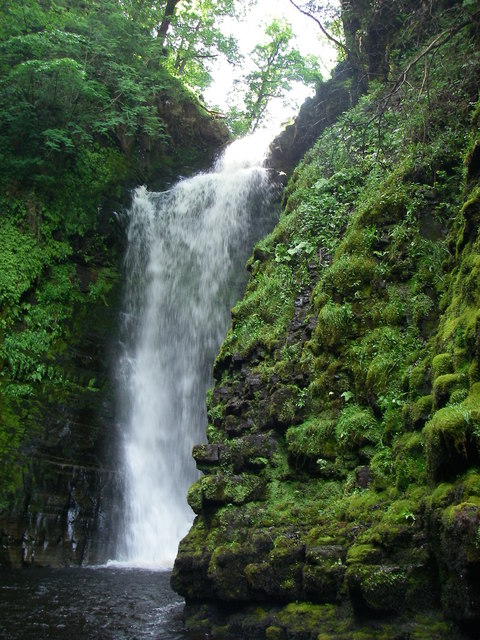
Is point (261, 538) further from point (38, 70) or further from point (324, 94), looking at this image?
point (324, 94)

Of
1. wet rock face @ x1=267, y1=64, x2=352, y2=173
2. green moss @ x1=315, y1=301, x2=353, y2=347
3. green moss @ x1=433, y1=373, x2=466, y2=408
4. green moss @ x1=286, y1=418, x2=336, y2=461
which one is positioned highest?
wet rock face @ x1=267, y1=64, x2=352, y2=173

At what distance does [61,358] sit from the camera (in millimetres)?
11562

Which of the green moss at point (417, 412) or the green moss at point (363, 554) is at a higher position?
the green moss at point (417, 412)

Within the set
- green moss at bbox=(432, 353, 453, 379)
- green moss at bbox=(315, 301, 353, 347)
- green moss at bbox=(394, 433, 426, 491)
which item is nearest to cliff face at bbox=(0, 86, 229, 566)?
green moss at bbox=(315, 301, 353, 347)

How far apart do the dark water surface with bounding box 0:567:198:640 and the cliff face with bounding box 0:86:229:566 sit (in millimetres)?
1229

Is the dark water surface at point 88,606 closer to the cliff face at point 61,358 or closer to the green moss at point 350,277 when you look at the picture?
the cliff face at point 61,358

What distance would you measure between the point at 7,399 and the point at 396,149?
8.77 meters

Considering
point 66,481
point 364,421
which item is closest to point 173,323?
point 66,481

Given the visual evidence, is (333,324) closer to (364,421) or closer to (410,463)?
(364,421)

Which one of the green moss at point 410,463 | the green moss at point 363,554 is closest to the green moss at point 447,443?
the green moss at point 410,463

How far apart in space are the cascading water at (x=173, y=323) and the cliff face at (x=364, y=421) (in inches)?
166

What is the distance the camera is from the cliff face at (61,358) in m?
9.90

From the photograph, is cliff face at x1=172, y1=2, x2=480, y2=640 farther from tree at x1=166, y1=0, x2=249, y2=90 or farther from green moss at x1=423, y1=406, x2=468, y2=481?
tree at x1=166, y1=0, x2=249, y2=90

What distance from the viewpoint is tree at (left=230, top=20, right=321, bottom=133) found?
82.9 ft
